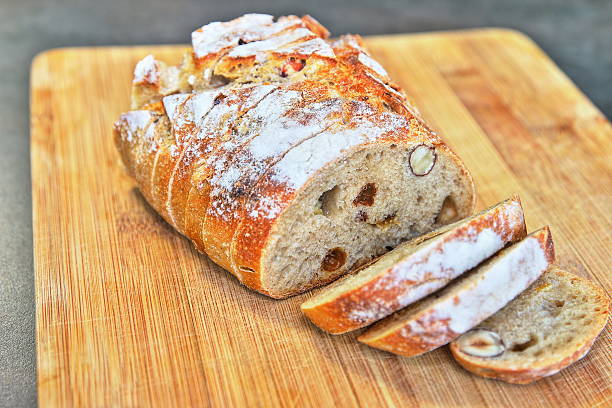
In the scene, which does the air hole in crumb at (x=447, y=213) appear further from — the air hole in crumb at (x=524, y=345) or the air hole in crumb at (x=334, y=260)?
the air hole in crumb at (x=524, y=345)

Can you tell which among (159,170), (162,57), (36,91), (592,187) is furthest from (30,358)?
(592,187)

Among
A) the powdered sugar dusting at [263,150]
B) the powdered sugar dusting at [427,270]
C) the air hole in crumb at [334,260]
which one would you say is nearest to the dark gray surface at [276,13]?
the powdered sugar dusting at [263,150]

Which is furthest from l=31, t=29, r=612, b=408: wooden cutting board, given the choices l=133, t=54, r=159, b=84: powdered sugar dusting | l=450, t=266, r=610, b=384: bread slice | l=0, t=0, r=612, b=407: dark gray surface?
l=133, t=54, r=159, b=84: powdered sugar dusting

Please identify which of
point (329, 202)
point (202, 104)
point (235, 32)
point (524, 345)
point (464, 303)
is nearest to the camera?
point (464, 303)

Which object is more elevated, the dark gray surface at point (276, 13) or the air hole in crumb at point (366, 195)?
the air hole in crumb at point (366, 195)

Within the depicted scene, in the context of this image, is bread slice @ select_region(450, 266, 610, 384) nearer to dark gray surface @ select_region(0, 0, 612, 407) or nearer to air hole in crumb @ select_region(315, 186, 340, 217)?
air hole in crumb @ select_region(315, 186, 340, 217)

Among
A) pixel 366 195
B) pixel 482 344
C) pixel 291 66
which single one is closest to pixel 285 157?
pixel 366 195

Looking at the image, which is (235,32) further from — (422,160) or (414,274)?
(414,274)
